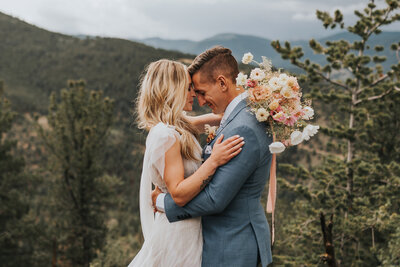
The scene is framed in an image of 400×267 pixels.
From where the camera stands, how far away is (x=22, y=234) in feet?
56.0

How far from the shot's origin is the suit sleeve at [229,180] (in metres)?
2.27

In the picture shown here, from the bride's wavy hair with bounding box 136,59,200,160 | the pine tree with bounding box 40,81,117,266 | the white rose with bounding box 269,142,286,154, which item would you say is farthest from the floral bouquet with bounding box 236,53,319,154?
the pine tree with bounding box 40,81,117,266

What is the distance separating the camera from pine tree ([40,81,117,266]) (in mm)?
15492

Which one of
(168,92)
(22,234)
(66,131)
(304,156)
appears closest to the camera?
(168,92)

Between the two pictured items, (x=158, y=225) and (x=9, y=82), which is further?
(x=9, y=82)

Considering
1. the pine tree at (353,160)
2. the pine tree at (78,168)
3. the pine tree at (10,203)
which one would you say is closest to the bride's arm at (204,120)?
the pine tree at (353,160)

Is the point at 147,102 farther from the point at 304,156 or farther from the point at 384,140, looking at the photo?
the point at 304,156

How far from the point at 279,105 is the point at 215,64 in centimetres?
58

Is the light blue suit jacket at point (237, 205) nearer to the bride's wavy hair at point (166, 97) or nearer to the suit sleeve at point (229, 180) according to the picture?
the suit sleeve at point (229, 180)

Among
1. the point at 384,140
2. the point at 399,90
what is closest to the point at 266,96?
the point at 399,90

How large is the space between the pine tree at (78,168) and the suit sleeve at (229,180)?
A: 13744 millimetres

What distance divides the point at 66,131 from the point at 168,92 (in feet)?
46.0

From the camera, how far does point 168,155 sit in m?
2.49

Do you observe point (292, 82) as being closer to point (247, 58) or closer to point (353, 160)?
point (247, 58)
